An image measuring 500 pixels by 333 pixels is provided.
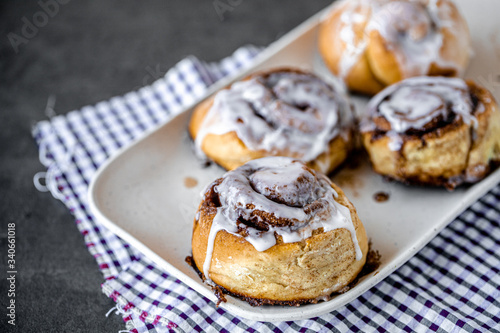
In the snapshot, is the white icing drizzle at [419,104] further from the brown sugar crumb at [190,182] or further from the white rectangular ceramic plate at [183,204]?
the brown sugar crumb at [190,182]

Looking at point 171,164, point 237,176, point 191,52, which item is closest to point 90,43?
point 191,52

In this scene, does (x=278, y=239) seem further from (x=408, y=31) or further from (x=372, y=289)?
(x=408, y=31)

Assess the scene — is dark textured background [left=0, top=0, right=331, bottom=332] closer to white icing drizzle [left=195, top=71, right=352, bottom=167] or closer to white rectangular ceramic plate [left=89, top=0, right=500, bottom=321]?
white rectangular ceramic plate [left=89, top=0, right=500, bottom=321]

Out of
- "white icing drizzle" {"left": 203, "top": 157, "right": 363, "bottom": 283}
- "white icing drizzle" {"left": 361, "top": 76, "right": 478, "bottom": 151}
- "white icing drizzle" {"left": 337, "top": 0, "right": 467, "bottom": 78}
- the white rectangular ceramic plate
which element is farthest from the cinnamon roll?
"white icing drizzle" {"left": 203, "top": 157, "right": 363, "bottom": 283}

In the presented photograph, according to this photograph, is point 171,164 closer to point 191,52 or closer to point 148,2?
point 191,52

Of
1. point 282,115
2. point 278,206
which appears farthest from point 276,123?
point 278,206

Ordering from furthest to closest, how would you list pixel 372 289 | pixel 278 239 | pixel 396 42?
1. pixel 396 42
2. pixel 372 289
3. pixel 278 239

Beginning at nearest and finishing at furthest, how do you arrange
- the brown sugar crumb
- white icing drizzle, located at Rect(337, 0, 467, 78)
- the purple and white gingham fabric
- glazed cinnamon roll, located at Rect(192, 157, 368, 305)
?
glazed cinnamon roll, located at Rect(192, 157, 368, 305) < the purple and white gingham fabric < the brown sugar crumb < white icing drizzle, located at Rect(337, 0, 467, 78)
